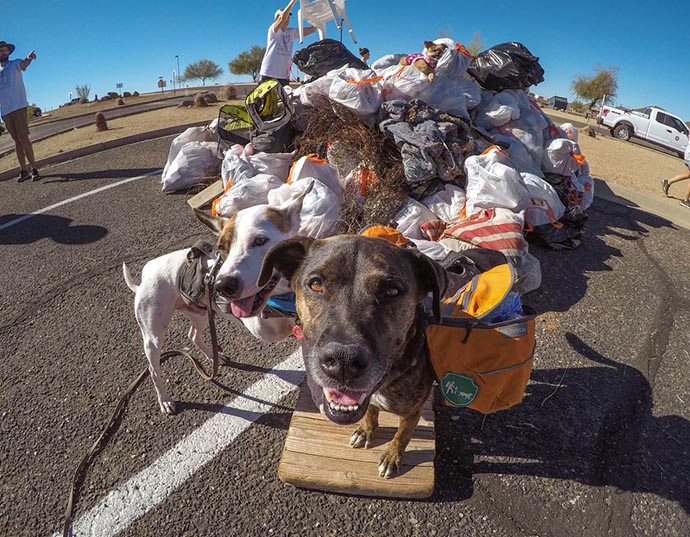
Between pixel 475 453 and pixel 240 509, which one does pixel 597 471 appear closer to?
pixel 475 453

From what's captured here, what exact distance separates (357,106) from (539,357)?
3.38 metres

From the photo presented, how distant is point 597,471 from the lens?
216 centimetres

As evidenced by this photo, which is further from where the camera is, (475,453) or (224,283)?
(475,453)

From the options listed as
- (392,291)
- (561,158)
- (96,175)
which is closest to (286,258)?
(392,291)

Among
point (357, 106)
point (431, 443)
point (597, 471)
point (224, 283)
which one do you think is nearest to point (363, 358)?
point (224, 283)

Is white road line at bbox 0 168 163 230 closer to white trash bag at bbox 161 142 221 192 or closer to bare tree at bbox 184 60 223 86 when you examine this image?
white trash bag at bbox 161 142 221 192

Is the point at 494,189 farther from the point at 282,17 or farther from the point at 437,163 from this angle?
the point at 282,17

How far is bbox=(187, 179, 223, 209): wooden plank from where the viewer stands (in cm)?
529

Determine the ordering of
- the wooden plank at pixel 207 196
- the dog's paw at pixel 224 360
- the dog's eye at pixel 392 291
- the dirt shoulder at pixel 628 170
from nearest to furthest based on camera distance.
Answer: the dog's eye at pixel 392 291 < the dog's paw at pixel 224 360 < the wooden plank at pixel 207 196 < the dirt shoulder at pixel 628 170

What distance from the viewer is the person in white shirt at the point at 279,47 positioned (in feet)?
20.7

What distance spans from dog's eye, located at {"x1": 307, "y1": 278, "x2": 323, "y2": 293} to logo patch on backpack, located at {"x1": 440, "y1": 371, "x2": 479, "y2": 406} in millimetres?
821

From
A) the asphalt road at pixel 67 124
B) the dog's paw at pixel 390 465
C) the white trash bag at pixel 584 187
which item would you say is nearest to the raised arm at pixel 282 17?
the white trash bag at pixel 584 187

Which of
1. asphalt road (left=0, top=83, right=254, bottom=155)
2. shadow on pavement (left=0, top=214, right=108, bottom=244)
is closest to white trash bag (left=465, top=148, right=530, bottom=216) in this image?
shadow on pavement (left=0, top=214, right=108, bottom=244)

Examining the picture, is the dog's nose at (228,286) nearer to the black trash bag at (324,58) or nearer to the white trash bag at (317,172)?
the white trash bag at (317,172)
